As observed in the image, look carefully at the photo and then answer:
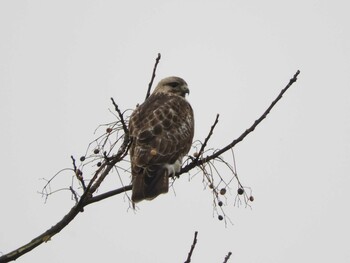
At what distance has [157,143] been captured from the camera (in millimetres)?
6555

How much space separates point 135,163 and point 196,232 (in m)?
2.79

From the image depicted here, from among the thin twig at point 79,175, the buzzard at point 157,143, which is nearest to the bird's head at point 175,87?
the buzzard at point 157,143

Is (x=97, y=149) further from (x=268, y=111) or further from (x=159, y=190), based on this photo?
(x=268, y=111)

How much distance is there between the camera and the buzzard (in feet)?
20.0

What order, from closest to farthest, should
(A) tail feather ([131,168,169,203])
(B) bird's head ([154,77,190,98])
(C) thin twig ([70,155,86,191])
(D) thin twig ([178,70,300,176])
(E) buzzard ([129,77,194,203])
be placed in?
(C) thin twig ([70,155,86,191]) < (D) thin twig ([178,70,300,176]) < (A) tail feather ([131,168,169,203]) < (E) buzzard ([129,77,194,203]) < (B) bird's head ([154,77,190,98])

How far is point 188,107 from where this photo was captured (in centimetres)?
786

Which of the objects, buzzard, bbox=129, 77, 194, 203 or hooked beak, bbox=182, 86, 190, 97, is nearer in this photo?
buzzard, bbox=129, 77, 194, 203

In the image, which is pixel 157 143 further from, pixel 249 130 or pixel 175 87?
pixel 175 87

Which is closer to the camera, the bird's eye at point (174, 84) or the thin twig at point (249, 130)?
the thin twig at point (249, 130)

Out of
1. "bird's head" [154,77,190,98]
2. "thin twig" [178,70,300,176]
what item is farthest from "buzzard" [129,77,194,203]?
"bird's head" [154,77,190,98]

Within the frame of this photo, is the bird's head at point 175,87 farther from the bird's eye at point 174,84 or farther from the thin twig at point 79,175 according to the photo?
the thin twig at point 79,175

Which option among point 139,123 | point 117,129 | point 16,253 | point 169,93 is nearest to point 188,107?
point 169,93

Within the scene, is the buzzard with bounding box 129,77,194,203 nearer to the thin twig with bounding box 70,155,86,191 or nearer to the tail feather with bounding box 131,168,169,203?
Result: the tail feather with bounding box 131,168,169,203

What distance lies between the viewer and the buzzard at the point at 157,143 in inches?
240
